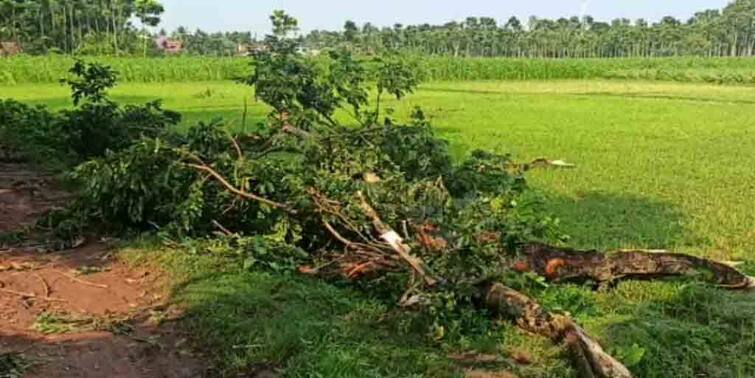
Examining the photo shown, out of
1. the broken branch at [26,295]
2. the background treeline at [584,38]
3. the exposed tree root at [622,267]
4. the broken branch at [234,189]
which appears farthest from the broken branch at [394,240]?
the background treeline at [584,38]

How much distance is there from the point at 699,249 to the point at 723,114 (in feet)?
46.3

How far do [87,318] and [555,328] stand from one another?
262 centimetres

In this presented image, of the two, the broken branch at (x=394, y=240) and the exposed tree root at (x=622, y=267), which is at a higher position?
the broken branch at (x=394, y=240)

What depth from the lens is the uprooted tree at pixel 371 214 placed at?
4457mm

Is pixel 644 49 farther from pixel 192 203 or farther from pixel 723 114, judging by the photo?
pixel 192 203

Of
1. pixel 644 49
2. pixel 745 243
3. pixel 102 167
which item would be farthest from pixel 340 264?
pixel 644 49

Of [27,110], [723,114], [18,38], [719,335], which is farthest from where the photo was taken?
[18,38]

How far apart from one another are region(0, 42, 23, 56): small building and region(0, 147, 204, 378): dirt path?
41246 mm

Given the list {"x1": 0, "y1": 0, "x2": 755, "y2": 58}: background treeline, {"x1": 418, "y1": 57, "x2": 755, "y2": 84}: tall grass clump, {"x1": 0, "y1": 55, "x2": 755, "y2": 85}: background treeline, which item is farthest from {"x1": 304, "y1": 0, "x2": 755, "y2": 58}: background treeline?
{"x1": 418, "y1": 57, "x2": 755, "y2": 84}: tall grass clump

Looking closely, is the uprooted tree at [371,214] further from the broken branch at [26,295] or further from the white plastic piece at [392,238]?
the broken branch at [26,295]

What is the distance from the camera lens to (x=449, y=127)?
15906 mm

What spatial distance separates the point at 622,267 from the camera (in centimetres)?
511

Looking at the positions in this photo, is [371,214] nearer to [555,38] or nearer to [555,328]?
[555,328]

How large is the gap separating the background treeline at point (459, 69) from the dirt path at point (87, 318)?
19899mm
